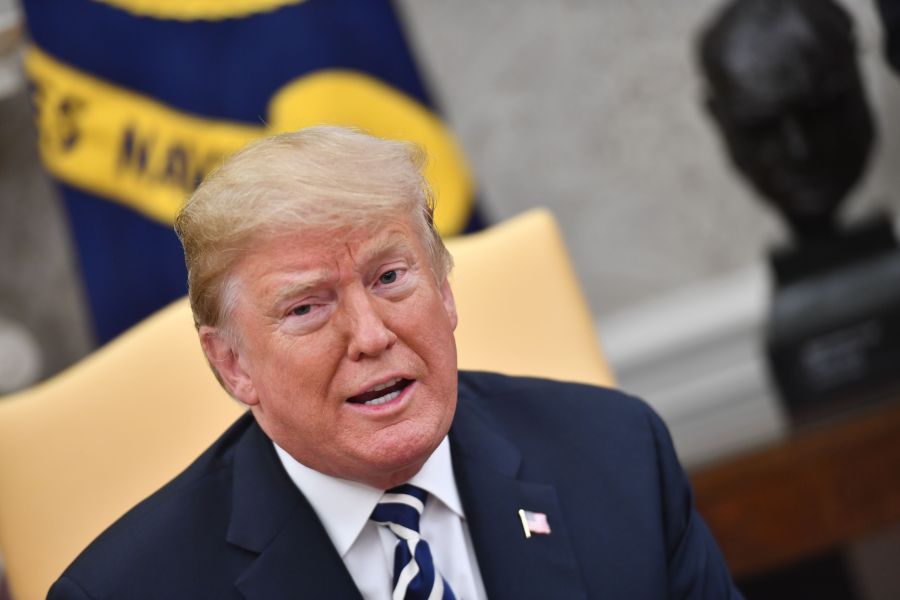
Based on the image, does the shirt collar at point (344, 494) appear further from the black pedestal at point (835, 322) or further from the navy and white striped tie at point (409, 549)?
the black pedestal at point (835, 322)

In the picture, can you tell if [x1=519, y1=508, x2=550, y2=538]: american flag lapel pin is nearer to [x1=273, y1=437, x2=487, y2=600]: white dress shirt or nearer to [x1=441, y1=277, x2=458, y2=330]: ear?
[x1=273, y1=437, x2=487, y2=600]: white dress shirt

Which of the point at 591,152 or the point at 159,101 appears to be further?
the point at 591,152

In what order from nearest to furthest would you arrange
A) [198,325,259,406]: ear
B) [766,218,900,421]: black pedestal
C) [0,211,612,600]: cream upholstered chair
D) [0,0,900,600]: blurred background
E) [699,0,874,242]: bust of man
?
[198,325,259,406]: ear < [0,211,612,600]: cream upholstered chair < [699,0,874,242]: bust of man < [766,218,900,421]: black pedestal < [0,0,900,600]: blurred background

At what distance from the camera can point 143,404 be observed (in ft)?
A: 5.07

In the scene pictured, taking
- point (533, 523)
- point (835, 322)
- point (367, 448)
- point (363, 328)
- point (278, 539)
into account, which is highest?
point (363, 328)

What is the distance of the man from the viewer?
1104 mm

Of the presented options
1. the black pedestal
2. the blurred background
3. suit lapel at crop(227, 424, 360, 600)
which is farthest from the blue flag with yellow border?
suit lapel at crop(227, 424, 360, 600)

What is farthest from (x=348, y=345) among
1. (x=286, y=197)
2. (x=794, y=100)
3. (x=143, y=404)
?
(x=794, y=100)

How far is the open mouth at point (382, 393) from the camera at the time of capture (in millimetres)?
1139

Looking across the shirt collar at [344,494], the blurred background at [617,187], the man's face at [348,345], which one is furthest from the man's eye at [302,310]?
the blurred background at [617,187]

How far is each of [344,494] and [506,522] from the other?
188mm

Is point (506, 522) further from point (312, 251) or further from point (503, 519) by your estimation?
point (312, 251)

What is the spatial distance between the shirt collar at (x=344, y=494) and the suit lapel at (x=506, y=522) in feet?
0.11

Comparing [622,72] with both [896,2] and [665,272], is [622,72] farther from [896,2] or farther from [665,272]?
[896,2]
